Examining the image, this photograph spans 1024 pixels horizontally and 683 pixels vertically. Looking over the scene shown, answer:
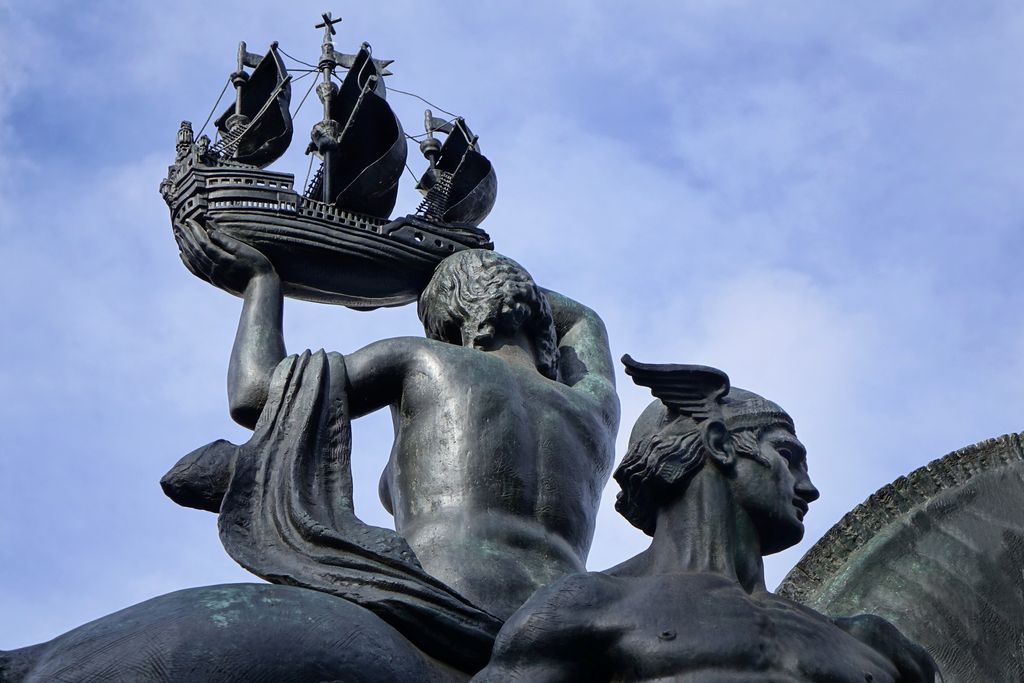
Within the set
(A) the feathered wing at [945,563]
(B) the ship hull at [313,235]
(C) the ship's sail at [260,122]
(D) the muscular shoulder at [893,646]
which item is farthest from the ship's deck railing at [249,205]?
(D) the muscular shoulder at [893,646]

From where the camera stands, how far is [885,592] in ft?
32.6

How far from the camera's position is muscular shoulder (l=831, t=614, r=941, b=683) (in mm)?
8742

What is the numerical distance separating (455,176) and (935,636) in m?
4.27

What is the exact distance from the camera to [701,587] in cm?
861

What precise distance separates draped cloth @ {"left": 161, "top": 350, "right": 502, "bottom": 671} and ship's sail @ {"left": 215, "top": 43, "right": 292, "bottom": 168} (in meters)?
2.16

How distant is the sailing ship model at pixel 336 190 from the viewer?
1171 cm

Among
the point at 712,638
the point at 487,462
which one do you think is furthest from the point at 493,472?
the point at 712,638

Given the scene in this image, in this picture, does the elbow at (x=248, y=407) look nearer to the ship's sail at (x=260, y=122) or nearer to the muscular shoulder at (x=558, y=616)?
the ship's sail at (x=260, y=122)

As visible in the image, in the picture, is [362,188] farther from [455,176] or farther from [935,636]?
[935,636]

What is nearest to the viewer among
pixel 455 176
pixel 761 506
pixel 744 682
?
pixel 744 682

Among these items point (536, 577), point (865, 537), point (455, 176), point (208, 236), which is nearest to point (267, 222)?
point (208, 236)

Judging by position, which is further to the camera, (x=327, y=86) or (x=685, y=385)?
(x=327, y=86)

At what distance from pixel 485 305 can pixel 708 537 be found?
2712 mm

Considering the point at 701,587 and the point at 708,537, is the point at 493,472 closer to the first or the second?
the point at 708,537
